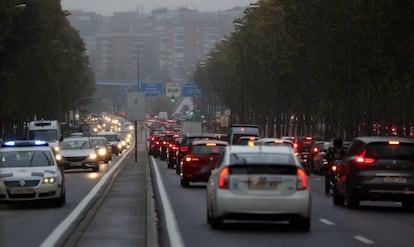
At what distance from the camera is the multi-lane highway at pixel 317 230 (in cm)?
2008

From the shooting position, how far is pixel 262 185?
853 inches

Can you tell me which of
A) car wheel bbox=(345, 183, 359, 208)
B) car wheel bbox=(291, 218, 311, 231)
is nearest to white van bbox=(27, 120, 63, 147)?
car wheel bbox=(345, 183, 359, 208)

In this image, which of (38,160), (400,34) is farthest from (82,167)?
(38,160)

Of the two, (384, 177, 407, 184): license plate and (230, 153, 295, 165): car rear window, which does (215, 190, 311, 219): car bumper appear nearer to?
(230, 153, 295, 165): car rear window

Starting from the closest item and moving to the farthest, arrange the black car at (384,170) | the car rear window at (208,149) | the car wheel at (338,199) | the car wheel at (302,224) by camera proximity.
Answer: the car wheel at (302,224), the black car at (384,170), the car wheel at (338,199), the car rear window at (208,149)

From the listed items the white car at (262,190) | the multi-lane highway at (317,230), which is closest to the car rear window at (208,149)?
the multi-lane highway at (317,230)

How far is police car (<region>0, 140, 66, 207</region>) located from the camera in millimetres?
28844

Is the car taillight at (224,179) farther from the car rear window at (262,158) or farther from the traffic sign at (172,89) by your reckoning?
the traffic sign at (172,89)

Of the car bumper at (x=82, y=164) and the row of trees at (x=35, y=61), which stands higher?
the row of trees at (x=35, y=61)

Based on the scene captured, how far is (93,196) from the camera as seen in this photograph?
35.5m

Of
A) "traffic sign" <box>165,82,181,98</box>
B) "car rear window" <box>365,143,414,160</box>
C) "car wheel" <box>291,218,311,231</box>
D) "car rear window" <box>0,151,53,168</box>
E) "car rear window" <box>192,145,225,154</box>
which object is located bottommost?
"car wheel" <box>291,218,311,231</box>

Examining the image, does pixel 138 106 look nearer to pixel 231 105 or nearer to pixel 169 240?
pixel 231 105

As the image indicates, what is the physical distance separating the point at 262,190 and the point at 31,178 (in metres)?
8.91

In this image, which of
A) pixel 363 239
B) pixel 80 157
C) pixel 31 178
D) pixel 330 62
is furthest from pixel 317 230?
pixel 330 62
